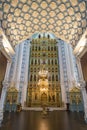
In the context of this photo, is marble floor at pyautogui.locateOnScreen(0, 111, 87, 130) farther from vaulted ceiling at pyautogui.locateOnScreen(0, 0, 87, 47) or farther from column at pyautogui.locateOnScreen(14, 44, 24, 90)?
column at pyautogui.locateOnScreen(14, 44, 24, 90)

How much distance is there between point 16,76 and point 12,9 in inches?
383

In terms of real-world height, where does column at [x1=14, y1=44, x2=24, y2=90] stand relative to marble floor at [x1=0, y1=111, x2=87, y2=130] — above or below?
above

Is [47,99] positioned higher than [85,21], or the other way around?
[85,21]

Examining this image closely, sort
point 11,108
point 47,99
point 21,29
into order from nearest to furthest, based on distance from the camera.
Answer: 1. point 21,29
2. point 11,108
3. point 47,99

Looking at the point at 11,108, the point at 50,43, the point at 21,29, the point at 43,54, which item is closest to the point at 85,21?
the point at 21,29

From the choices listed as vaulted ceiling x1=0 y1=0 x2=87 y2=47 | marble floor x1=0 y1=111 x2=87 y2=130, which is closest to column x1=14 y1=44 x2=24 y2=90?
marble floor x1=0 y1=111 x2=87 y2=130

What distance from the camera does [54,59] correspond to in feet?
52.7

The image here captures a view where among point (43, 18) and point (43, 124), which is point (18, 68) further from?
point (43, 124)

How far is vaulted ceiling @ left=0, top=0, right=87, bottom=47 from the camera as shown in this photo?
468cm

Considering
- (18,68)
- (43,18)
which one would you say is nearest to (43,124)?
(43,18)

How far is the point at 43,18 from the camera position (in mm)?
5445

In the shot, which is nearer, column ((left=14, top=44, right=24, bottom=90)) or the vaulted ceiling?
the vaulted ceiling

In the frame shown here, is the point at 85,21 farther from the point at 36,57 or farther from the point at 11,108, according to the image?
the point at 36,57

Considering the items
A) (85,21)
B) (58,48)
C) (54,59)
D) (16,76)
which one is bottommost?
(16,76)
